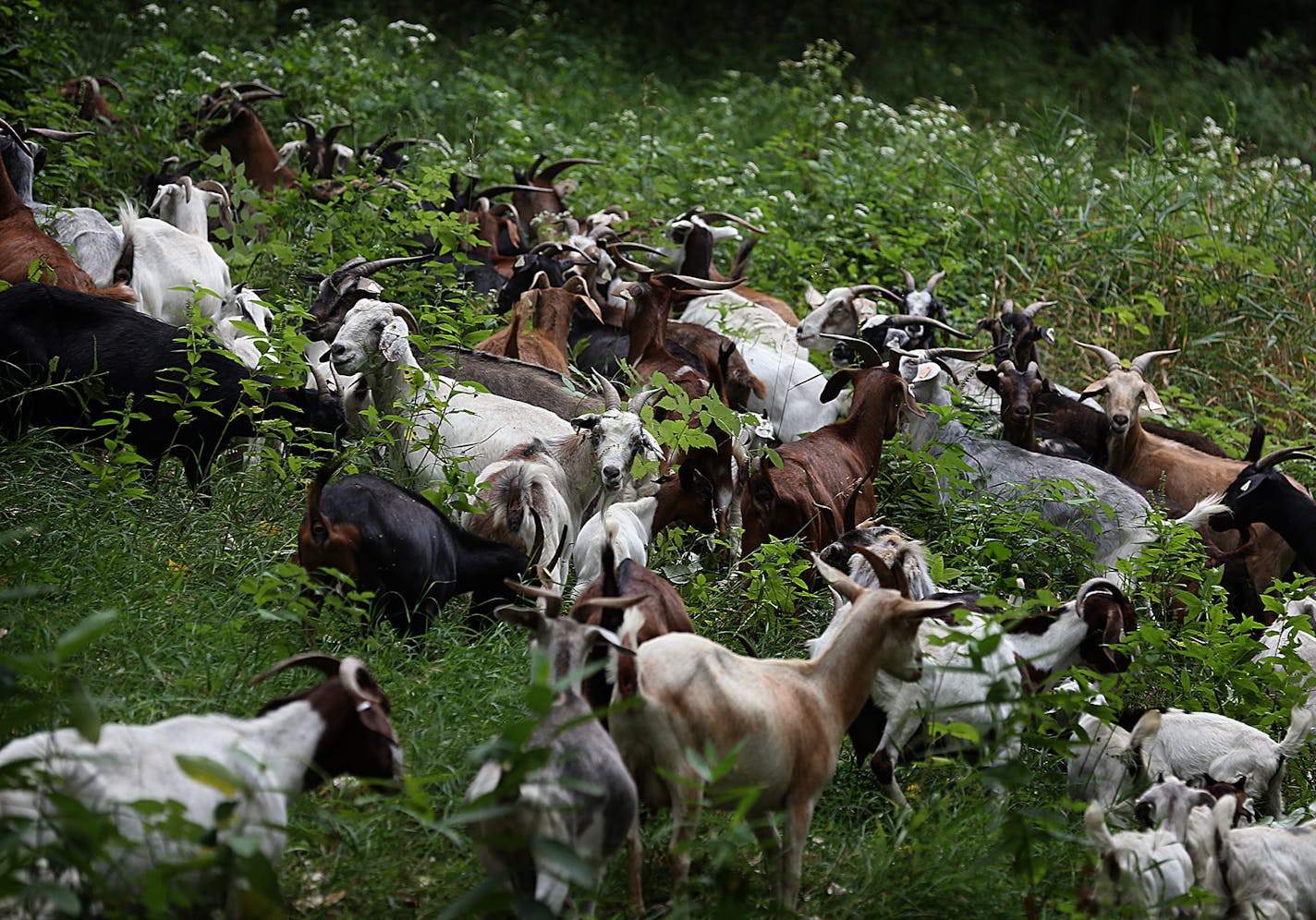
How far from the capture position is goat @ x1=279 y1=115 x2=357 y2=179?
31.0 ft

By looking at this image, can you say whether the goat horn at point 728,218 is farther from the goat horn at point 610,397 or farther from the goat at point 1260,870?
the goat at point 1260,870

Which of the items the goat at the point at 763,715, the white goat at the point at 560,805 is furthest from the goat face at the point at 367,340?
the white goat at the point at 560,805

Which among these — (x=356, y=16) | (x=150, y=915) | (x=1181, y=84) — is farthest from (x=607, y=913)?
(x=1181, y=84)

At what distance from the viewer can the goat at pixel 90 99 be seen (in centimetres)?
989

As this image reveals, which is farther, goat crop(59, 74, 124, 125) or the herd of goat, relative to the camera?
goat crop(59, 74, 124, 125)

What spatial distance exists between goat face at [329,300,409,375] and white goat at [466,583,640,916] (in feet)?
8.86

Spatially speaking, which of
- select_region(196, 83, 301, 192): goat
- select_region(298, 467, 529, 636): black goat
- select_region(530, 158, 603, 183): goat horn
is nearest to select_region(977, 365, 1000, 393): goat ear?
select_region(298, 467, 529, 636): black goat

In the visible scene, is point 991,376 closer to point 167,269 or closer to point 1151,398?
point 1151,398

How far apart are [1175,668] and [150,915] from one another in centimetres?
420

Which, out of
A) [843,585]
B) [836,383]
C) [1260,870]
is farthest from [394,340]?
[1260,870]

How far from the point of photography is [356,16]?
590 inches

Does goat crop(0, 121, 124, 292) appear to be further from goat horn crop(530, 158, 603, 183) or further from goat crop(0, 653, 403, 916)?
goat crop(0, 653, 403, 916)

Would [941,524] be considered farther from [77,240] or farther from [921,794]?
[77,240]

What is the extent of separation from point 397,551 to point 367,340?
1.44 meters
